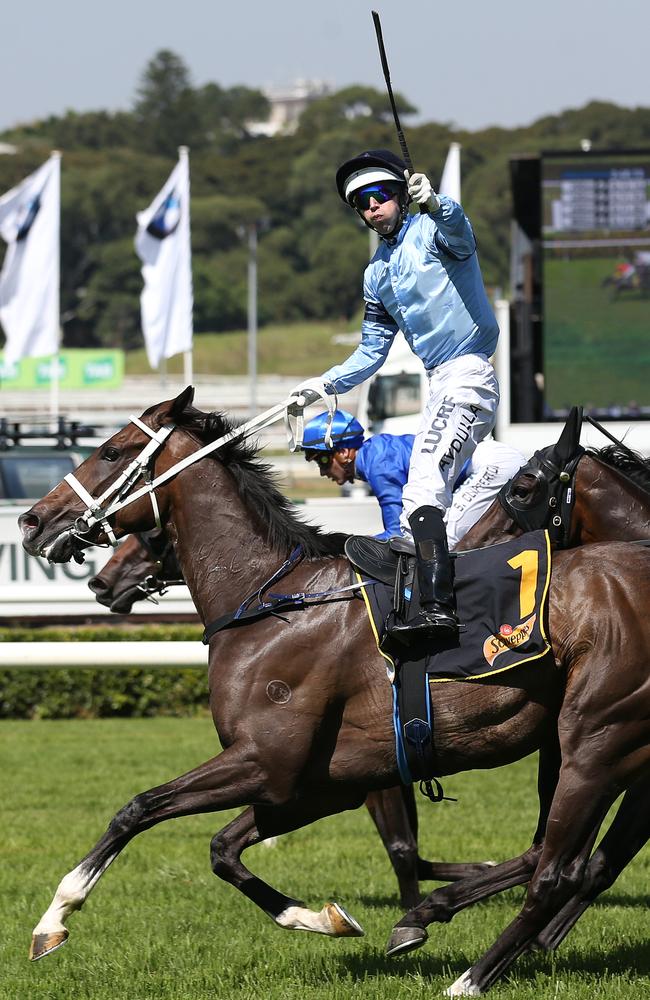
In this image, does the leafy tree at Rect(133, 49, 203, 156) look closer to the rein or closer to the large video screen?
the large video screen

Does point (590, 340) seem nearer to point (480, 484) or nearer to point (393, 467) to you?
point (480, 484)

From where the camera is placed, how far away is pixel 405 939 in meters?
4.98

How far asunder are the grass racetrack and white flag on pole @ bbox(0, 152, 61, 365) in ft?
46.3

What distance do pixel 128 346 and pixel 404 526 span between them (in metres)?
84.7

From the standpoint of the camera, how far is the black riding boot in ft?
15.3

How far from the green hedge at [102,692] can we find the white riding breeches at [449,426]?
21.7 feet

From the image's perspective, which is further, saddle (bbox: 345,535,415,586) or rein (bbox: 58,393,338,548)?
rein (bbox: 58,393,338,548)

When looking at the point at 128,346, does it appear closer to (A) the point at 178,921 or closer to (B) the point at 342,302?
(B) the point at 342,302

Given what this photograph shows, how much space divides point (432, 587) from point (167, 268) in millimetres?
20558

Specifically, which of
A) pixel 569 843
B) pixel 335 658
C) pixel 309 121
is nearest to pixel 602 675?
pixel 569 843

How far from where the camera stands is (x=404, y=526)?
5035mm

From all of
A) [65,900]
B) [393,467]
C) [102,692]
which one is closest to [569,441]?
[393,467]

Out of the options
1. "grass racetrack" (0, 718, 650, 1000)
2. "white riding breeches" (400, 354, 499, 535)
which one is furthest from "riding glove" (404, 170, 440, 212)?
"grass racetrack" (0, 718, 650, 1000)

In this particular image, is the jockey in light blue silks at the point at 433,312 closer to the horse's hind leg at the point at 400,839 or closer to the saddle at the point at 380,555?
the saddle at the point at 380,555
